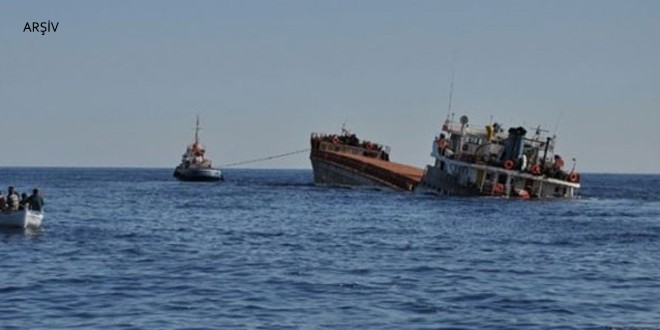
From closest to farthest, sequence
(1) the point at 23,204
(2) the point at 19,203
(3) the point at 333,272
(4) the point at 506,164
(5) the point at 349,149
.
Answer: (3) the point at 333,272, (1) the point at 23,204, (2) the point at 19,203, (4) the point at 506,164, (5) the point at 349,149

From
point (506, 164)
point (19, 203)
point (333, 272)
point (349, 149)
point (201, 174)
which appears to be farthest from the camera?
point (201, 174)

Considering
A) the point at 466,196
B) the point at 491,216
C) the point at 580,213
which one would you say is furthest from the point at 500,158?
the point at 491,216

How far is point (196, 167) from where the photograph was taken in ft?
432

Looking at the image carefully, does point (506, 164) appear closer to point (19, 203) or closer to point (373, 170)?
point (373, 170)

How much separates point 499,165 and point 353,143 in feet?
140

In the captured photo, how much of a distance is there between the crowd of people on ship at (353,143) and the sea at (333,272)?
52635 millimetres

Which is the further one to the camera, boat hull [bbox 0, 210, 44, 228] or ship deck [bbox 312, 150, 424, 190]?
ship deck [bbox 312, 150, 424, 190]

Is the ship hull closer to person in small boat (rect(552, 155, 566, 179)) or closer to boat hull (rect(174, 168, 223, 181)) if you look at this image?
boat hull (rect(174, 168, 223, 181))

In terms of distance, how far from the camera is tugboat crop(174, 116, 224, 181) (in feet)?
430

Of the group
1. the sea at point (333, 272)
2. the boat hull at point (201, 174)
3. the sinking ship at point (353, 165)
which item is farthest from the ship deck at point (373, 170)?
the sea at point (333, 272)

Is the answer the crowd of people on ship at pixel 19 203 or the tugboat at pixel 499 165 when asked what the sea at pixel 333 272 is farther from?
the tugboat at pixel 499 165

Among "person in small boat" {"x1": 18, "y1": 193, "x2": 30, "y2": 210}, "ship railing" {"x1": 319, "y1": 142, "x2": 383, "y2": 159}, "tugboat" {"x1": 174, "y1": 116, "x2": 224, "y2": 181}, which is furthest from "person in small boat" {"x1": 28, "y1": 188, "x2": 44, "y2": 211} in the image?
"tugboat" {"x1": 174, "y1": 116, "x2": 224, "y2": 181}

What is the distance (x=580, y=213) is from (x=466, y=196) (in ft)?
44.3

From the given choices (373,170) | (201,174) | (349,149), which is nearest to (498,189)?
(373,170)
